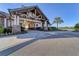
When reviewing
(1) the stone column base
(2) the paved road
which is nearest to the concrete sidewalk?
(2) the paved road

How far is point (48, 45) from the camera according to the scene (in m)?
4.94

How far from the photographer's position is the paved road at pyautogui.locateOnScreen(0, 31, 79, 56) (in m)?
4.79

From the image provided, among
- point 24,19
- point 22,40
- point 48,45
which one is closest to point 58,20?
point 48,45

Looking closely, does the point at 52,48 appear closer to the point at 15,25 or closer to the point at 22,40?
the point at 22,40

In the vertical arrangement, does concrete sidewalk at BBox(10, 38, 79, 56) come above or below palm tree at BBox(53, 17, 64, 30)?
below

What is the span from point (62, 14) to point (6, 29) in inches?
56.2

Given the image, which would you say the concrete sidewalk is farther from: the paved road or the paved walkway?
the paved walkway

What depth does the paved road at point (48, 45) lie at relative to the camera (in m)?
4.79

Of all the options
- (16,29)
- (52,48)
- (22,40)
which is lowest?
(52,48)

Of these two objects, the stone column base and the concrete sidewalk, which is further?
the stone column base

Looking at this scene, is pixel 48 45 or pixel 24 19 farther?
pixel 24 19

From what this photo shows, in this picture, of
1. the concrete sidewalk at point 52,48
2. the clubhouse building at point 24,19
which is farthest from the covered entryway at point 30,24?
the concrete sidewalk at point 52,48

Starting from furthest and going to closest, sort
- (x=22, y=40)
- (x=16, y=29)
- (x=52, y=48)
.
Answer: (x=16, y=29) → (x=22, y=40) → (x=52, y=48)

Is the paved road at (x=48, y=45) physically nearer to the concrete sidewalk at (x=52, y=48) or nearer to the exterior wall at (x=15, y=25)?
the concrete sidewalk at (x=52, y=48)
